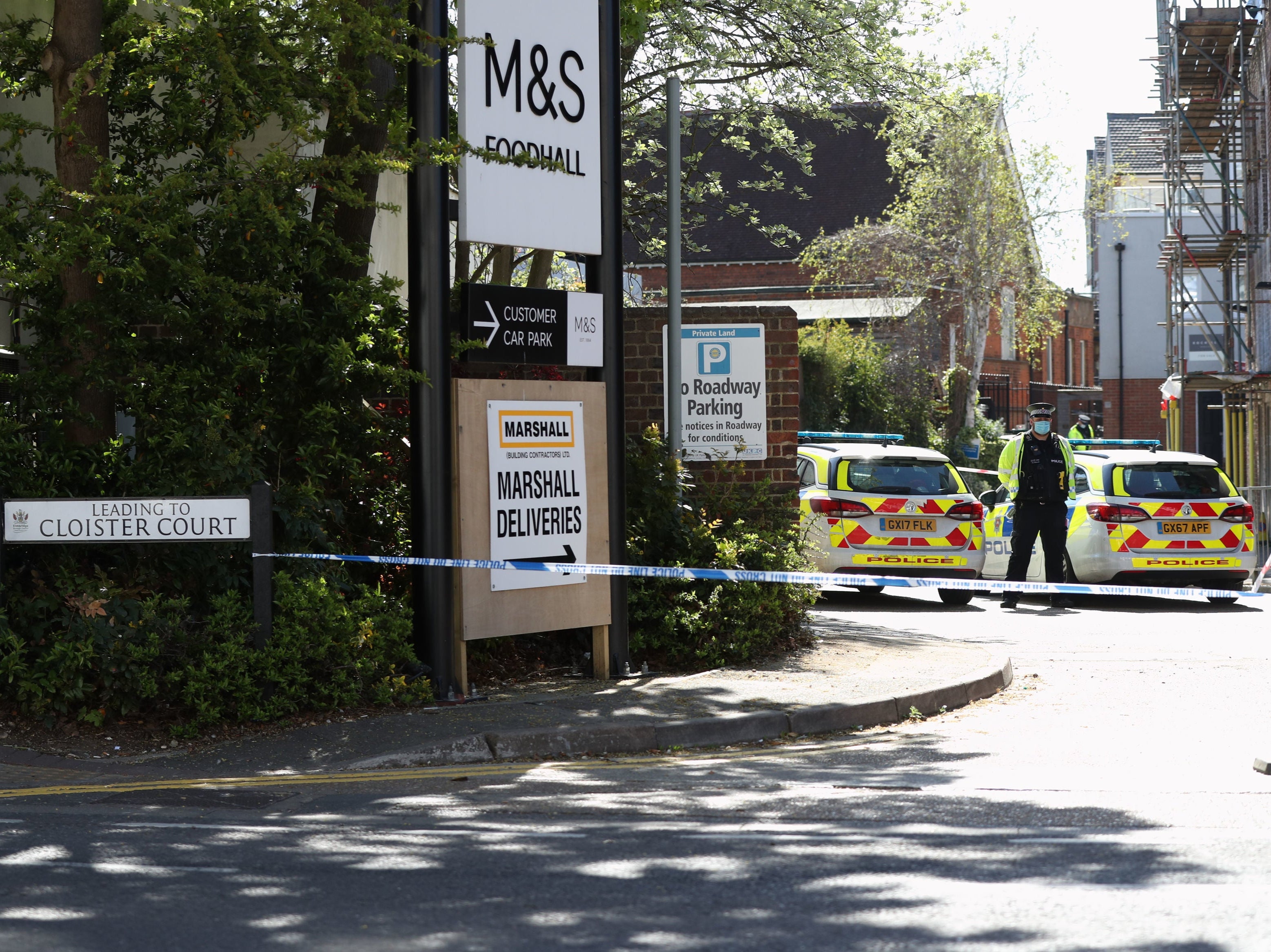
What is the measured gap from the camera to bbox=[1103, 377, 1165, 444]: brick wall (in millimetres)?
52406

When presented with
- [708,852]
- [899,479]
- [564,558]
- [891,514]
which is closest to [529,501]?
[564,558]

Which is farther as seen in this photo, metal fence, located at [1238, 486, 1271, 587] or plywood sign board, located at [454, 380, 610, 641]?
metal fence, located at [1238, 486, 1271, 587]

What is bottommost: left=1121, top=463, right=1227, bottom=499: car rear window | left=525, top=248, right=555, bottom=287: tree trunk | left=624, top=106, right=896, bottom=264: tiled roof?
left=1121, top=463, right=1227, bottom=499: car rear window

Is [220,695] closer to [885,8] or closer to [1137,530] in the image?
[1137,530]

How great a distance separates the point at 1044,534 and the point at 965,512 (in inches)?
34.2

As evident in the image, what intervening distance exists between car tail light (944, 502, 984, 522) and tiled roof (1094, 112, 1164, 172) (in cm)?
3834

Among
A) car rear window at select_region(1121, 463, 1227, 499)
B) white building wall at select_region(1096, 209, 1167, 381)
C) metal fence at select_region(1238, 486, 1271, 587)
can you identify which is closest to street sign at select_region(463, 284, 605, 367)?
car rear window at select_region(1121, 463, 1227, 499)

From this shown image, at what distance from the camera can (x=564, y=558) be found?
9852mm

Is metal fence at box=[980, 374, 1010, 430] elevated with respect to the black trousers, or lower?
elevated

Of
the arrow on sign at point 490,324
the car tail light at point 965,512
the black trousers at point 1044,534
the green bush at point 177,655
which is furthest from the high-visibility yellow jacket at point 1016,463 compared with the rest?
the green bush at point 177,655

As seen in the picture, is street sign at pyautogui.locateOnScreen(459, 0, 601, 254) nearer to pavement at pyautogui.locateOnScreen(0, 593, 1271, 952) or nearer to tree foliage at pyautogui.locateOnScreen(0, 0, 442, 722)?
tree foliage at pyautogui.locateOnScreen(0, 0, 442, 722)

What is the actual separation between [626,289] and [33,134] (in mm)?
13575

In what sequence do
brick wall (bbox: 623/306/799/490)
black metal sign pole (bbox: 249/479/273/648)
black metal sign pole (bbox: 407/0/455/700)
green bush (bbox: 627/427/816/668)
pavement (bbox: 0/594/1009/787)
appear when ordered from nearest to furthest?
pavement (bbox: 0/594/1009/787) < black metal sign pole (bbox: 249/479/273/648) < black metal sign pole (bbox: 407/0/455/700) < green bush (bbox: 627/427/816/668) < brick wall (bbox: 623/306/799/490)

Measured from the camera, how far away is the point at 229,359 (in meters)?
9.15
